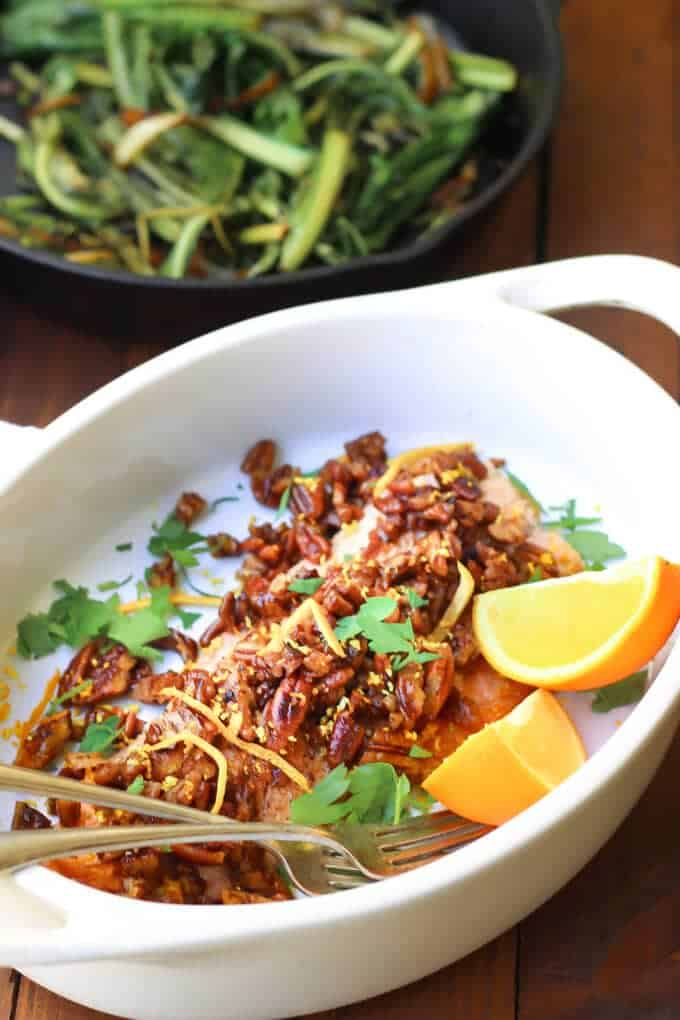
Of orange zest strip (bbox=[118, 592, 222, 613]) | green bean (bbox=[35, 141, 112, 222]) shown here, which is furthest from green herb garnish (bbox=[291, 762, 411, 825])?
green bean (bbox=[35, 141, 112, 222])

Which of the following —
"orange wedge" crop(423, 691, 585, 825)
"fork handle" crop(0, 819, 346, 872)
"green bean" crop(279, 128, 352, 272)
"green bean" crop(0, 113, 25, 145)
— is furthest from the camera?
"green bean" crop(0, 113, 25, 145)

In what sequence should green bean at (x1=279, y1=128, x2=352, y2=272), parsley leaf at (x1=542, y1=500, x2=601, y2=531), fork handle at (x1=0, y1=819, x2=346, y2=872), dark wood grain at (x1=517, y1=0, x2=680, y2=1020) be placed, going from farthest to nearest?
green bean at (x1=279, y1=128, x2=352, y2=272) → parsley leaf at (x1=542, y1=500, x2=601, y2=531) → dark wood grain at (x1=517, y1=0, x2=680, y2=1020) → fork handle at (x1=0, y1=819, x2=346, y2=872)

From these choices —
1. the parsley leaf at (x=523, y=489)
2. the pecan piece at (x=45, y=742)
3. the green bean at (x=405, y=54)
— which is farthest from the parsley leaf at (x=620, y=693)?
the green bean at (x=405, y=54)

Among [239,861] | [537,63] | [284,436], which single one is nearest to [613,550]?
[284,436]

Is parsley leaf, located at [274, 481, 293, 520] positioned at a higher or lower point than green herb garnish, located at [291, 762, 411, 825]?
higher

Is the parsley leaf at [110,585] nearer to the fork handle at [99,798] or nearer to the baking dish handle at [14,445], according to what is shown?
the baking dish handle at [14,445]

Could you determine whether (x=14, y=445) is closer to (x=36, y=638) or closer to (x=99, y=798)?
(x=36, y=638)

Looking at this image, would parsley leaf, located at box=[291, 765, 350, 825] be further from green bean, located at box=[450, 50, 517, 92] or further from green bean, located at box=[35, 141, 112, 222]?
green bean, located at box=[450, 50, 517, 92]

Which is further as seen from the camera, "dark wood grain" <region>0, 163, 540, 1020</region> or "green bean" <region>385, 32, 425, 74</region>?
"green bean" <region>385, 32, 425, 74</region>
